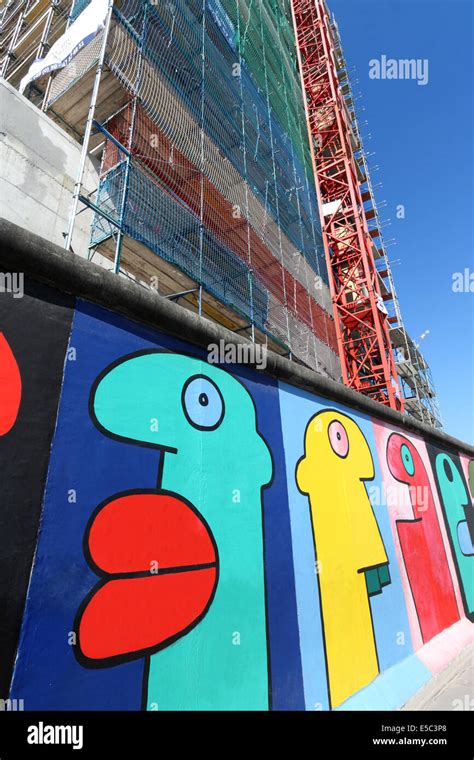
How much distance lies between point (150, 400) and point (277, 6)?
20462 millimetres

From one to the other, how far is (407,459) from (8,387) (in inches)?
167

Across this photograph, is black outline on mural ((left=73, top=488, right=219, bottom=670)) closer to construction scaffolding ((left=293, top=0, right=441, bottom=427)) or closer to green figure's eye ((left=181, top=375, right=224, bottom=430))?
green figure's eye ((left=181, top=375, right=224, bottom=430))

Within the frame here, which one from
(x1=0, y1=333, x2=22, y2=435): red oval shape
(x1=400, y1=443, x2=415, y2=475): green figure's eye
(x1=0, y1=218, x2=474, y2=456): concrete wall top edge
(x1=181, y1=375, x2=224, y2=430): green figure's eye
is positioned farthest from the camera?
(x1=400, y1=443, x2=415, y2=475): green figure's eye

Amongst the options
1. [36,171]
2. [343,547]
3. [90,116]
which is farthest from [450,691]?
[36,171]

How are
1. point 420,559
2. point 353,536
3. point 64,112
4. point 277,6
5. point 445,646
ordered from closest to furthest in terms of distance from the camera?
point 353,536 < point 445,646 < point 420,559 < point 64,112 < point 277,6

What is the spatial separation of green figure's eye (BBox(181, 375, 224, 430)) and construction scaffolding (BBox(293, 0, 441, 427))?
11839 mm

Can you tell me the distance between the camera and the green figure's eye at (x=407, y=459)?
4.26 metres

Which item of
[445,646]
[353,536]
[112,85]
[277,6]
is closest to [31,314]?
[353,536]

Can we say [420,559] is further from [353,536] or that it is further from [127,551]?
[127,551]

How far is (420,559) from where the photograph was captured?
3855 millimetres

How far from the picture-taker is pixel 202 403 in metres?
2.25

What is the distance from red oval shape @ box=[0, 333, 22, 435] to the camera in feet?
4.60

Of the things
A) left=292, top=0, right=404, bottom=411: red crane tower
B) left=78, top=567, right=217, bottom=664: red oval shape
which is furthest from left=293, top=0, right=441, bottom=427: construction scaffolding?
left=78, top=567, right=217, bottom=664: red oval shape

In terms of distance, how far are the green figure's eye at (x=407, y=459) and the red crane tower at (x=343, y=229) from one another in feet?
30.4
